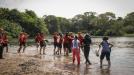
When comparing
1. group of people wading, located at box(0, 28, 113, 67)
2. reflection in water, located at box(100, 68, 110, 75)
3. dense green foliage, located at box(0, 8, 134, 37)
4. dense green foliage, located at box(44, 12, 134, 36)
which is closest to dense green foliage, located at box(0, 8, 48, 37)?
dense green foliage, located at box(0, 8, 134, 37)

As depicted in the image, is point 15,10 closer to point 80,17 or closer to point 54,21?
point 54,21

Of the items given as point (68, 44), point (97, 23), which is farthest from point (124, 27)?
point (68, 44)

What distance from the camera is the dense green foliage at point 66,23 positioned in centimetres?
9625

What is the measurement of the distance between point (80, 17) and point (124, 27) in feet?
163

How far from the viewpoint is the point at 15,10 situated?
334 ft

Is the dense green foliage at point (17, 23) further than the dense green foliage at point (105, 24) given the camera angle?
No

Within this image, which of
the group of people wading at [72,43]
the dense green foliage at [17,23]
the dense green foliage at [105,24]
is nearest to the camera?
the group of people wading at [72,43]

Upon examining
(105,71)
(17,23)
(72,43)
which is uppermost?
(17,23)

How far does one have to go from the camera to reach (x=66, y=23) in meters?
182

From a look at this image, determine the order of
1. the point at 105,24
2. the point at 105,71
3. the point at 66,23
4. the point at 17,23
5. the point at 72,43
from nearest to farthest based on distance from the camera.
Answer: the point at 105,71
the point at 72,43
the point at 17,23
the point at 105,24
the point at 66,23

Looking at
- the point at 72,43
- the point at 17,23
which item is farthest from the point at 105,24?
the point at 72,43

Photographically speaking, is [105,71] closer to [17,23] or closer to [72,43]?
A: [72,43]

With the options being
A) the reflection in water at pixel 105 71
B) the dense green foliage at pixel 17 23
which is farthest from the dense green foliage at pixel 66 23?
the reflection in water at pixel 105 71

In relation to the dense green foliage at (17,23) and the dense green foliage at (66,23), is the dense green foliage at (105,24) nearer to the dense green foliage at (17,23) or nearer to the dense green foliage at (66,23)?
the dense green foliage at (66,23)
